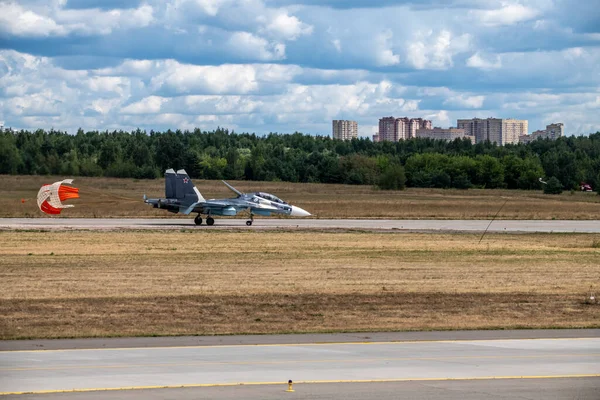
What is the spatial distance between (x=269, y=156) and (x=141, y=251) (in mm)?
108736

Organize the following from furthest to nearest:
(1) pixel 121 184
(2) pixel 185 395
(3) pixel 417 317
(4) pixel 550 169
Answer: (4) pixel 550 169 < (1) pixel 121 184 < (3) pixel 417 317 < (2) pixel 185 395

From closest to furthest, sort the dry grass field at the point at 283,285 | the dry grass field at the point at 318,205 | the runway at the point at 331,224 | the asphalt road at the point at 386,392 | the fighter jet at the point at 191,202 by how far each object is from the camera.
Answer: the asphalt road at the point at 386,392 → the dry grass field at the point at 283,285 → the runway at the point at 331,224 → the fighter jet at the point at 191,202 → the dry grass field at the point at 318,205

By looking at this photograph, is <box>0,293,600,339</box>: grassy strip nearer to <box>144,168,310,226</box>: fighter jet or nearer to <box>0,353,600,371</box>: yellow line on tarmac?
<box>0,353,600,371</box>: yellow line on tarmac

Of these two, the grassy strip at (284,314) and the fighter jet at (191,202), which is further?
the fighter jet at (191,202)

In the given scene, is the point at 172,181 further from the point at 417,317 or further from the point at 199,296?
the point at 417,317

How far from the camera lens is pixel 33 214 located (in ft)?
195

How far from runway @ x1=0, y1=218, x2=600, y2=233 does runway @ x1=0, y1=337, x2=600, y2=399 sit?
106ft

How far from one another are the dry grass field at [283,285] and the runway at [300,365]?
1.93 m

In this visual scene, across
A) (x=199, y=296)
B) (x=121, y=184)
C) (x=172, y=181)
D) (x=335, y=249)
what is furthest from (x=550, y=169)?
(x=199, y=296)

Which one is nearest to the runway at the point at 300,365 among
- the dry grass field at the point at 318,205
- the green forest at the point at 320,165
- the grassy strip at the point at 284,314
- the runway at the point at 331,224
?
the grassy strip at the point at 284,314

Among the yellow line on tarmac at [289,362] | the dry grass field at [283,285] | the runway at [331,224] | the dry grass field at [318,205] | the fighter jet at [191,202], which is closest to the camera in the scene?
the yellow line on tarmac at [289,362]

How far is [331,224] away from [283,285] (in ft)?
92.9

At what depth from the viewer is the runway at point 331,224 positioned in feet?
162

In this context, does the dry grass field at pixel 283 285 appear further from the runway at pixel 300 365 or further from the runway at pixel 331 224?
the runway at pixel 331 224
